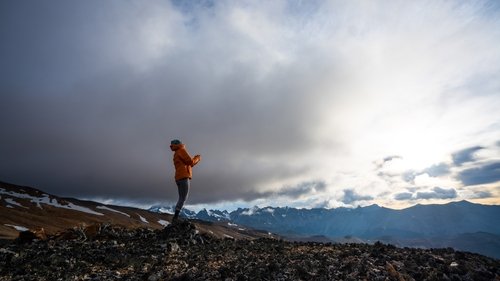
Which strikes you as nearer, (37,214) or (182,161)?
(182,161)

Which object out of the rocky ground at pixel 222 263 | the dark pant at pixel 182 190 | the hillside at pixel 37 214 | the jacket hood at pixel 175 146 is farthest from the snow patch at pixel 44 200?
the rocky ground at pixel 222 263

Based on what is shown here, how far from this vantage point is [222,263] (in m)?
14.3

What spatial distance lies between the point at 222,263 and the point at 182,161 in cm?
962

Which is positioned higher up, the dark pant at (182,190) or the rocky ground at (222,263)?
the dark pant at (182,190)

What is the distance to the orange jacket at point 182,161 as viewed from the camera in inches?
886

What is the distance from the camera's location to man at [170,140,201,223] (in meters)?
22.7

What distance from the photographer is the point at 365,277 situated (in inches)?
506

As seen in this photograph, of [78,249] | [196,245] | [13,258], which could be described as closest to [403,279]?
[196,245]

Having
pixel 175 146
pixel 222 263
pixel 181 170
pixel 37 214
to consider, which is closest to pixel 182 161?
pixel 181 170

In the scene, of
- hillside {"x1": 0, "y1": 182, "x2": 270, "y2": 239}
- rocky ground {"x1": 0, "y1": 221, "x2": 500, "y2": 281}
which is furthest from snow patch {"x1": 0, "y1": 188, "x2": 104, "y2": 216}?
rocky ground {"x1": 0, "y1": 221, "x2": 500, "y2": 281}

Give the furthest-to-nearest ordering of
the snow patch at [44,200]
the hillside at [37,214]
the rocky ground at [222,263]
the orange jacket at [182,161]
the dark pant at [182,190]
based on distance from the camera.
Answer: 1. the snow patch at [44,200]
2. the hillside at [37,214]
3. the dark pant at [182,190]
4. the orange jacket at [182,161]
5. the rocky ground at [222,263]

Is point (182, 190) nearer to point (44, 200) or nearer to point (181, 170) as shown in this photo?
point (181, 170)

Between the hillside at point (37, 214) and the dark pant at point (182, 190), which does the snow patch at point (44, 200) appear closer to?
the hillside at point (37, 214)

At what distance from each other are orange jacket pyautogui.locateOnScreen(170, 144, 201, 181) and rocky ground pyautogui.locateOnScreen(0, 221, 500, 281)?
200 inches
